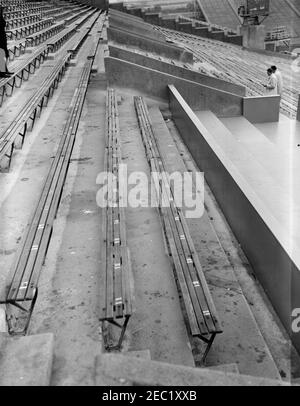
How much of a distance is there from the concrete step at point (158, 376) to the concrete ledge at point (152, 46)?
13573mm

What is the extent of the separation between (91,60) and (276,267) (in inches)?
373

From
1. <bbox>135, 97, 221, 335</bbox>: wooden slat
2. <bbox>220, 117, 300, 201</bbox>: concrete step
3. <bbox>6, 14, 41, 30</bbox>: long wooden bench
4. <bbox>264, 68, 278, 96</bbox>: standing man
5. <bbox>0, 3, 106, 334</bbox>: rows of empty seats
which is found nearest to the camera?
<bbox>135, 97, 221, 335</bbox>: wooden slat

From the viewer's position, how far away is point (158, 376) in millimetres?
1974

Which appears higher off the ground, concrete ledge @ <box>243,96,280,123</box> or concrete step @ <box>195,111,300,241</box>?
concrete ledge @ <box>243,96,280,123</box>

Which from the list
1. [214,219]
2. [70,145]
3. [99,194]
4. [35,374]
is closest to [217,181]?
[214,219]

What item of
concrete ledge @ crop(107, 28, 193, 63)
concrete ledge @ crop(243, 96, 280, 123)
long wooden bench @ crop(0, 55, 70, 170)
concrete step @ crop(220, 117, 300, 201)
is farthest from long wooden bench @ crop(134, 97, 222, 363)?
concrete ledge @ crop(107, 28, 193, 63)

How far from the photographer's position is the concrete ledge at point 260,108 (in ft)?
33.0

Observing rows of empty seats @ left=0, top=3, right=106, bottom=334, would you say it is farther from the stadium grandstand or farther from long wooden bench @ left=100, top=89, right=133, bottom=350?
long wooden bench @ left=100, top=89, right=133, bottom=350

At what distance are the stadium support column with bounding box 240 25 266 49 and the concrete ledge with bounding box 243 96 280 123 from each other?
50.1ft

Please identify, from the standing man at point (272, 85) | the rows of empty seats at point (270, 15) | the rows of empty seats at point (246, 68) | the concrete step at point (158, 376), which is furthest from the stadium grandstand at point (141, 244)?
Answer: the rows of empty seats at point (270, 15)

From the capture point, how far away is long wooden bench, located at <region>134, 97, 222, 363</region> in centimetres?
286

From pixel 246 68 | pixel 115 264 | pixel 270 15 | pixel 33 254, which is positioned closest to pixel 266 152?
pixel 115 264

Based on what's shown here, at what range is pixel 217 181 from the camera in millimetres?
5500

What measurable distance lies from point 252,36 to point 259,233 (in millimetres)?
22877
